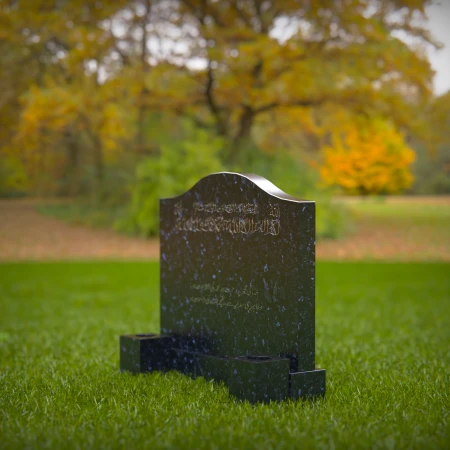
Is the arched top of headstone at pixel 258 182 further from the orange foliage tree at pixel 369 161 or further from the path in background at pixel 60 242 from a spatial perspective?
the orange foliage tree at pixel 369 161

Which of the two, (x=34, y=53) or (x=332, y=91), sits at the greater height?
(x=34, y=53)

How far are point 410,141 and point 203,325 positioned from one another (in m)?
27.6

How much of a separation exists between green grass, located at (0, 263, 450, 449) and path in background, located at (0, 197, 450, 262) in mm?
8478

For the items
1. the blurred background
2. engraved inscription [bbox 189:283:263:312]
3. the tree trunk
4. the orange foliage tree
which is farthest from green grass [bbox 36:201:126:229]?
engraved inscription [bbox 189:283:263:312]

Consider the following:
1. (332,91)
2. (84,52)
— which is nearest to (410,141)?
(332,91)

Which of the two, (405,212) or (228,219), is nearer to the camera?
(228,219)

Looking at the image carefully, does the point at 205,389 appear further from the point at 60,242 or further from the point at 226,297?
the point at 60,242

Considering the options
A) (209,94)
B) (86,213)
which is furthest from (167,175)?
(86,213)

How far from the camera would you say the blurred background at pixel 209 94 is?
2061cm

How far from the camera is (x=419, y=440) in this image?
365 cm

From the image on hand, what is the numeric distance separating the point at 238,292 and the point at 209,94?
18.1 m

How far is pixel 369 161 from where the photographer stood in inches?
1211

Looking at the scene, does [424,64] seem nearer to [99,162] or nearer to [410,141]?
[410,141]

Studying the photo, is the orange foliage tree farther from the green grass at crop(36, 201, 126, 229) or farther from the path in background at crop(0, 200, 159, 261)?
the path in background at crop(0, 200, 159, 261)
